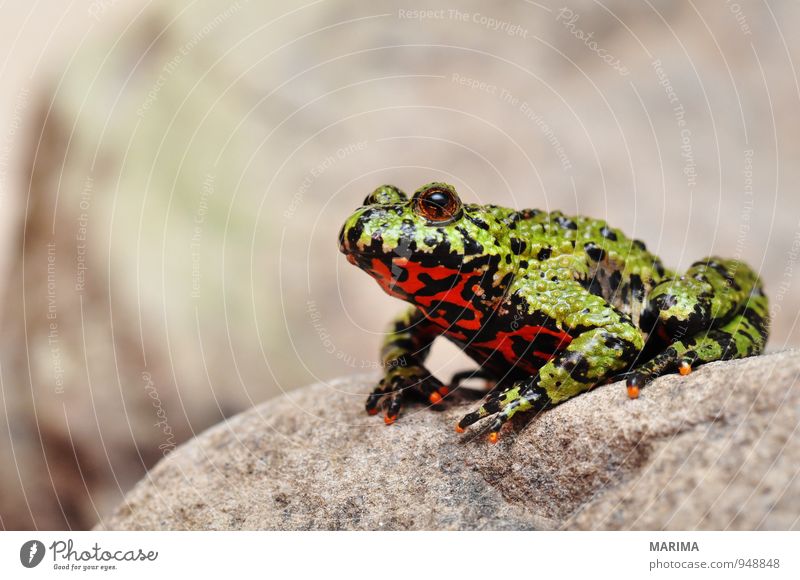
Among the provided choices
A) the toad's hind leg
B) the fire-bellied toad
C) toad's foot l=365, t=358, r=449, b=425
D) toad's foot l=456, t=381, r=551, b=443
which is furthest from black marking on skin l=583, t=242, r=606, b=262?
toad's foot l=365, t=358, r=449, b=425

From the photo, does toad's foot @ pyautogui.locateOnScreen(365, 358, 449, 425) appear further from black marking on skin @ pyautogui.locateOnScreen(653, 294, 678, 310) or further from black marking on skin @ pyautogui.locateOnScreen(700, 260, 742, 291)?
black marking on skin @ pyautogui.locateOnScreen(700, 260, 742, 291)

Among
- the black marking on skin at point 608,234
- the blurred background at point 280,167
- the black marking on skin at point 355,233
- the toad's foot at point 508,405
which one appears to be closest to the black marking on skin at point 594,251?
the black marking on skin at point 608,234

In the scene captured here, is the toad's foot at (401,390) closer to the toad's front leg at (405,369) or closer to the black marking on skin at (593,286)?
the toad's front leg at (405,369)

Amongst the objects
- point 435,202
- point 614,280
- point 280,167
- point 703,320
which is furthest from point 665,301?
point 280,167

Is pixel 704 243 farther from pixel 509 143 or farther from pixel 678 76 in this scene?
pixel 509 143
